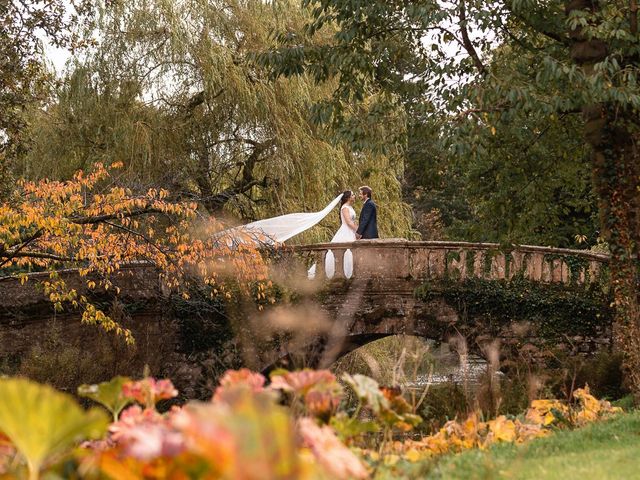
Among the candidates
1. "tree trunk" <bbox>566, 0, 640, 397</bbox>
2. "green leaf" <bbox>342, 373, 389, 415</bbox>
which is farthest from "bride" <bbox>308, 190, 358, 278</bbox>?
"green leaf" <bbox>342, 373, 389, 415</bbox>

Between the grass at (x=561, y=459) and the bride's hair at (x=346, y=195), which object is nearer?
the grass at (x=561, y=459)

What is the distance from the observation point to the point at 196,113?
19.2 meters

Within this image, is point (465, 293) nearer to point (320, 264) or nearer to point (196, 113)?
point (320, 264)

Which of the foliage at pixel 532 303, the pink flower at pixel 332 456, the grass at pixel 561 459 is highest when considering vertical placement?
the pink flower at pixel 332 456

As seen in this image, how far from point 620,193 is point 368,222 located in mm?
7403

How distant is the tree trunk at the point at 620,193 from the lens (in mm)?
11203

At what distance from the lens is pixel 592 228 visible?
77.5 feet

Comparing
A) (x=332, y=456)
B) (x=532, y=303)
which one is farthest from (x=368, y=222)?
(x=332, y=456)

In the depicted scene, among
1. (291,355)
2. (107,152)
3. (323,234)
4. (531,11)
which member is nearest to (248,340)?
(291,355)

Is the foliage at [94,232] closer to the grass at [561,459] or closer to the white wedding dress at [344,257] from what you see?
the white wedding dress at [344,257]

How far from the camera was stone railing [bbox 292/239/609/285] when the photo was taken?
17.8 metres

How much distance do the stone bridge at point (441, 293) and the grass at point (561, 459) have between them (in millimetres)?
10649

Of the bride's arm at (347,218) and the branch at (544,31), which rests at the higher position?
the branch at (544,31)

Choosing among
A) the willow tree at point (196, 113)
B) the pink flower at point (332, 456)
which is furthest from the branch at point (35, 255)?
the pink flower at point (332, 456)
